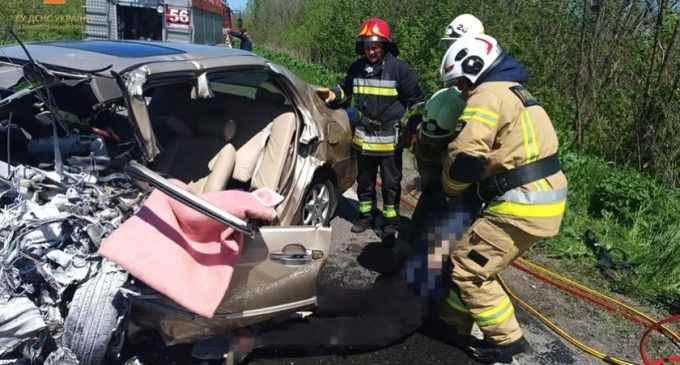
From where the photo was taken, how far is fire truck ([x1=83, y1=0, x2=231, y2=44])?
19.5 metres

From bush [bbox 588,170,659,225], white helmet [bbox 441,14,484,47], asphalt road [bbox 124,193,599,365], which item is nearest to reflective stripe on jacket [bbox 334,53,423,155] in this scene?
white helmet [bbox 441,14,484,47]

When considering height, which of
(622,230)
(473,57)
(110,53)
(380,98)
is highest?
(473,57)

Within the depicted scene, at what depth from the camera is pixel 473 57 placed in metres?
3.19

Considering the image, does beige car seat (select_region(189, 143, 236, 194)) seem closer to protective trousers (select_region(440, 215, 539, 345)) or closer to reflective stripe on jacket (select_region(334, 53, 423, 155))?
reflective stripe on jacket (select_region(334, 53, 423, 155))

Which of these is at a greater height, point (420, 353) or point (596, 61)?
point (596, 61)

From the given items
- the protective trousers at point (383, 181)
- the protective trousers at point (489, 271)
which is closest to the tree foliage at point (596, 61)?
the protective trousers at point (383, 181)

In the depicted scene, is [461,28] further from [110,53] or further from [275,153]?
[110,53]

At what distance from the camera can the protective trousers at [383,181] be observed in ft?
16.4

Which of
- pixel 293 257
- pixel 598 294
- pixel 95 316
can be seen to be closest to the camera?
pixel 95 316

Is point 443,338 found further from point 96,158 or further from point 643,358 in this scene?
point 96,158

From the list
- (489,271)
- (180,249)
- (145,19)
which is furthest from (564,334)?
(145,19)

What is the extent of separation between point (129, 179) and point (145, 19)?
19739 millimetres

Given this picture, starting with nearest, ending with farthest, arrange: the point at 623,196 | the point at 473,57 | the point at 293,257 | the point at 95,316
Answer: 1. the point at 95,316
2. the point at 293,257
3. the point at 473,57
4. the point at 623,196

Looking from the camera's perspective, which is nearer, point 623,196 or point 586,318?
point 586,318
